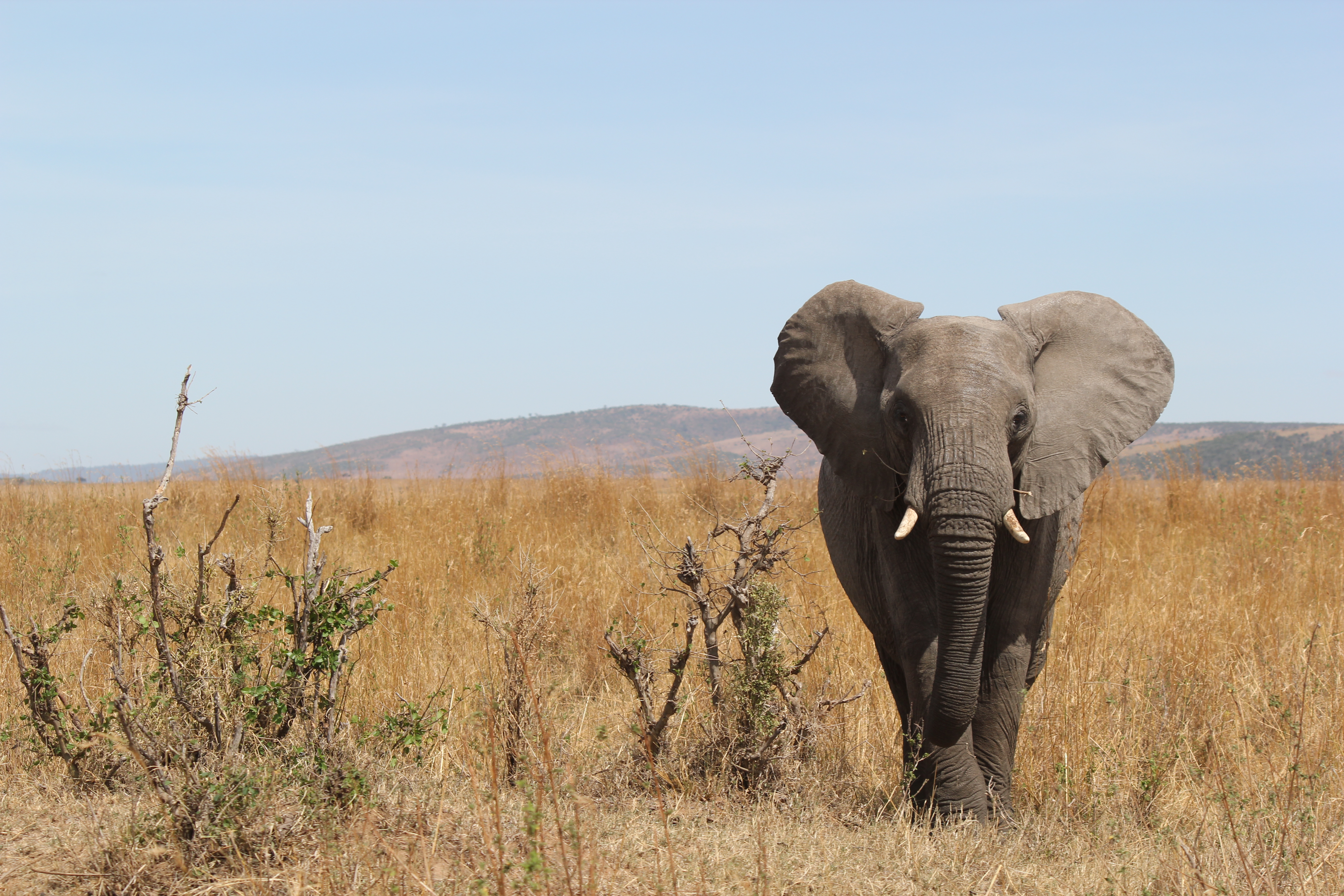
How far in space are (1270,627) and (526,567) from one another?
5.40 meters

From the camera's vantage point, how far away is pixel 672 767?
4.94 metres

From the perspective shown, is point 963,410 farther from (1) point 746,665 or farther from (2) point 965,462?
(1) point 746,665

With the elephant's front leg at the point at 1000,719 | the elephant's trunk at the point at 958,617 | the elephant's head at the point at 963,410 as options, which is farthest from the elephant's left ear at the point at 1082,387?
the elephant's front leg at the point at 1000,719

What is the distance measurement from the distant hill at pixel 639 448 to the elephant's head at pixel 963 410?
566 mm

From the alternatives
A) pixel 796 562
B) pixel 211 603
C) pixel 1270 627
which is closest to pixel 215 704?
pixel 211 603

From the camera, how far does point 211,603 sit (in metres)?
4.38

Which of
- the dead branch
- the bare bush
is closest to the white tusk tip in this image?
the bare bush

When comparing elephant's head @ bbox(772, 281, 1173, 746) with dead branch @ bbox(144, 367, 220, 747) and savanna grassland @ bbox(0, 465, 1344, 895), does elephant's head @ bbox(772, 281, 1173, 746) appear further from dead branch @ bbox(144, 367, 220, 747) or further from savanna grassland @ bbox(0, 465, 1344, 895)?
dead branch @ bbox(144, 367, 220, 747)

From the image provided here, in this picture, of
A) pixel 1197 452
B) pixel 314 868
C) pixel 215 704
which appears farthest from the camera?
pixel 1197 452

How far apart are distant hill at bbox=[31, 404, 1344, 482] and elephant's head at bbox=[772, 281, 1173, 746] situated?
566 millimetres

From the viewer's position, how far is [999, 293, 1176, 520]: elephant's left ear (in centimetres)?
412

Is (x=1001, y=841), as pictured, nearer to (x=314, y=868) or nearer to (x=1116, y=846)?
(x=1116, y=846)

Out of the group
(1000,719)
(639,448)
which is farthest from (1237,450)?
(1000,719)

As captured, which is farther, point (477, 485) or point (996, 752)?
point (477, 485)
